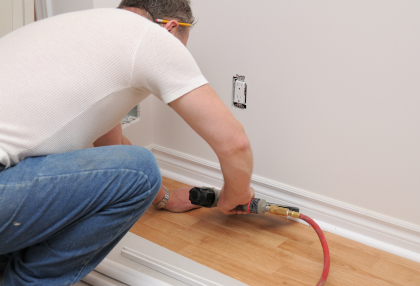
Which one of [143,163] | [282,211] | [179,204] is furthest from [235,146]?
[179,204]

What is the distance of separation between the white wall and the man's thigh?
797 millimetres

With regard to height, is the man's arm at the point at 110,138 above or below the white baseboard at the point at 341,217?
above

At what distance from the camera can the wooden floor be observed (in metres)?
1.29

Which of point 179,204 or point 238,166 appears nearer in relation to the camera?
point 238,166

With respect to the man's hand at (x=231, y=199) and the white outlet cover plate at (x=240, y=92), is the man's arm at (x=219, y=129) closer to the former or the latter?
the man's hand at (x=231, y=199)

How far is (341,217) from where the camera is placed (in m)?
1.56

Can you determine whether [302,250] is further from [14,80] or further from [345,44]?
[14,80]

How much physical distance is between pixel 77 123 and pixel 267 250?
0.83m

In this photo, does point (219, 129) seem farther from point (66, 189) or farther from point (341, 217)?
point (341, 217)

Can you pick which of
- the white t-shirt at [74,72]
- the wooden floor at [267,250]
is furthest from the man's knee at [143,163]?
the wooden floor at [267,250]

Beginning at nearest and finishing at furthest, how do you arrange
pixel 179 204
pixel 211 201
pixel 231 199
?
pixel 231 199 < pixel 211 201 < pixel 179 204

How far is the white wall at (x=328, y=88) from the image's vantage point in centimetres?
133

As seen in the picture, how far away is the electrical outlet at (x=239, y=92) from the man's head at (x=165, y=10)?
0.56 metres

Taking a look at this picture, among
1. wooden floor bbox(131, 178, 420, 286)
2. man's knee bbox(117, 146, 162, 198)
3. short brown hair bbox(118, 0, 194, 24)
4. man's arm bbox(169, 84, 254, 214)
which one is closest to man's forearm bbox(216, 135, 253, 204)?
man's arm bbox(169, 84, 254, 214)
